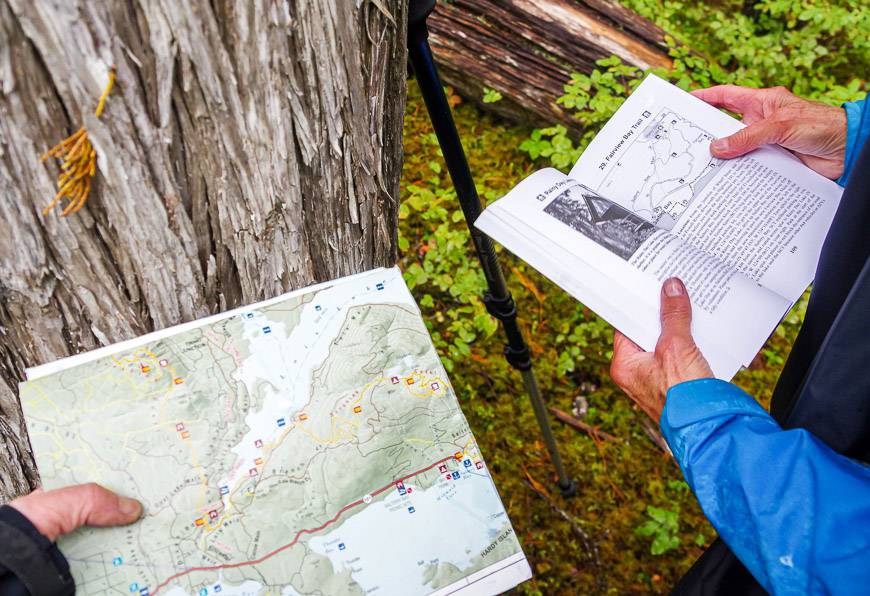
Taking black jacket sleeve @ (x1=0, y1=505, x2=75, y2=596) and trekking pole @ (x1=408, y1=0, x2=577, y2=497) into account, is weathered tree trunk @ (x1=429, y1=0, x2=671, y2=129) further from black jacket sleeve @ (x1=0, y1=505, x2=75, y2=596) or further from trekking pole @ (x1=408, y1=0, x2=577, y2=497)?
black jacket sleeve @ (x1=0, y1=505, x2=75, y2=596)

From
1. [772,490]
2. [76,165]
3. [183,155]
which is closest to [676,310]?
[772,490]

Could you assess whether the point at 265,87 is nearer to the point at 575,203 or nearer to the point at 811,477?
the point at 575,203

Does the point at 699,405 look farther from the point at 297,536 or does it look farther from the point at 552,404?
the point at 552,404

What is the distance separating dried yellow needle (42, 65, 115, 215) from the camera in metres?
0.91

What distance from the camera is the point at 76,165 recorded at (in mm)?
947

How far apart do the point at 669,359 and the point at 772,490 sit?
0.36m

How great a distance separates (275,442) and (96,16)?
0.82 meters

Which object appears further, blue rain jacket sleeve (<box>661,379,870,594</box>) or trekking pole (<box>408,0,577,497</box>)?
trekking pole (<box>408,0,577,497</box>)

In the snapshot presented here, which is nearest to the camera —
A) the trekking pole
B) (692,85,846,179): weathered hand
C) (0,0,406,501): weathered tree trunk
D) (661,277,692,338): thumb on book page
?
(0,0,406,501): weathered tree trunk

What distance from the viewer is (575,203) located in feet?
5.21

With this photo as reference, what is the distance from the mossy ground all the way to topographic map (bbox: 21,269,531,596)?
1454mm

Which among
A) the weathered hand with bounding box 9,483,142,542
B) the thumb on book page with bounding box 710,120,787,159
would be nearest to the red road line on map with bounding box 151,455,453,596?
the weathered hand with bounding box 9,483,142,542

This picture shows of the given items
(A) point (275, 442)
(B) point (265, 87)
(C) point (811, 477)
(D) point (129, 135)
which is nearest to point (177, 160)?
(D) point (129, 135)

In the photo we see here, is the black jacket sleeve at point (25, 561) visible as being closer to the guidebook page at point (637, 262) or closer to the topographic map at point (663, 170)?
the guidebook page at point (637, 262)
